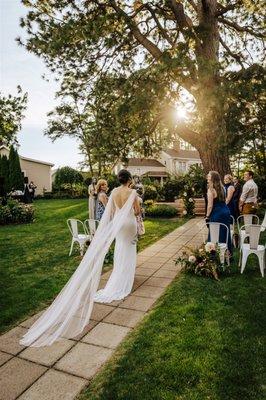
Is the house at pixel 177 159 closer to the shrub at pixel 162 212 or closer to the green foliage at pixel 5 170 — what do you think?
the green foliage at pixel 5 170

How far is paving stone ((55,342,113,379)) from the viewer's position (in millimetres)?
3446

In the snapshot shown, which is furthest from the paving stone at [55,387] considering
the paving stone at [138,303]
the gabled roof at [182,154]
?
the gabled roof at [182,154]

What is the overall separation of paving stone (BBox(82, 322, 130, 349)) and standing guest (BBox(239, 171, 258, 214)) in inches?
242

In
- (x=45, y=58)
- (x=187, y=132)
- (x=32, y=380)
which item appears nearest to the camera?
(x=32, y=380)

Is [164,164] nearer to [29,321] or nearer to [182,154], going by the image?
[182,154]

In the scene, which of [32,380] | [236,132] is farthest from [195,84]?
[32,380]

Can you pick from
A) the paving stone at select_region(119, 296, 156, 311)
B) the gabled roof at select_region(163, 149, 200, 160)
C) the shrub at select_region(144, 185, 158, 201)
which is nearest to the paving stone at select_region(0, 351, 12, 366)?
the paving stone at select_region(119, 296, 156, 311)

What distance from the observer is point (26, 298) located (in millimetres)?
5734

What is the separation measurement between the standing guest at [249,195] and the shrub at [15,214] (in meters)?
10.7

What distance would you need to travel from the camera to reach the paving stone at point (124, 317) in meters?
4.57

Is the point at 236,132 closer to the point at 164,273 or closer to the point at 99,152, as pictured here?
the point at 164,273

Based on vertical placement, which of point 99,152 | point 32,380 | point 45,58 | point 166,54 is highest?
point 45,58

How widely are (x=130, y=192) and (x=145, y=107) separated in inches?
163

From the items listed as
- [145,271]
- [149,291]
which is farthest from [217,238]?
[149,291]
